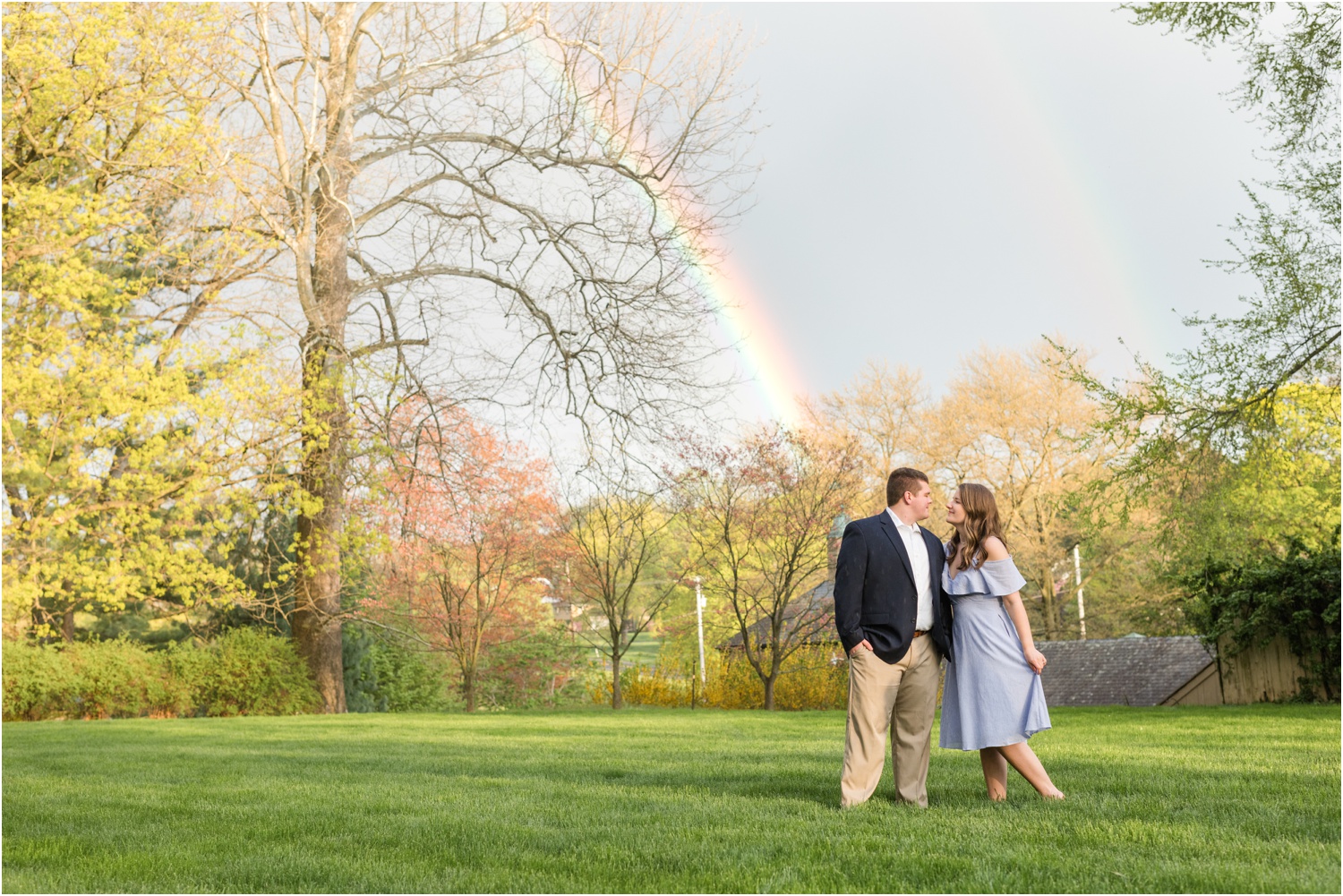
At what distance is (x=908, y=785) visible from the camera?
614 centimetres

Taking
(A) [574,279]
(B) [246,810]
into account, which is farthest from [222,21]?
(B) [246,810]

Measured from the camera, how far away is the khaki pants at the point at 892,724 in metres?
6.11

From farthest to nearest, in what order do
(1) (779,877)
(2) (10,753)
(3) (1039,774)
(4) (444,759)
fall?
(2) (10,753), (4) (444,759), (3) (1039,774), (1) (779,877)

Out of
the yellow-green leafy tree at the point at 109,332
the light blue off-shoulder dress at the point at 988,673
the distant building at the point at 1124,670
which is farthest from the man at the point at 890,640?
the distant building at the point at 1124,670

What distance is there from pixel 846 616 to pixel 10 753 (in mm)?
9708

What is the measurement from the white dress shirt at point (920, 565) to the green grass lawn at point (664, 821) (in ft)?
3.49

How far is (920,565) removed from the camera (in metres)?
6.31

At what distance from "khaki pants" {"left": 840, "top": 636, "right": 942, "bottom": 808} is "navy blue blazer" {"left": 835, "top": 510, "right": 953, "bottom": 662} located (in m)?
0.13

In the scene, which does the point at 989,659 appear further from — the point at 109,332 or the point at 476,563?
the point at 476,563

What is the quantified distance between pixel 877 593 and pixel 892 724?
83 cm

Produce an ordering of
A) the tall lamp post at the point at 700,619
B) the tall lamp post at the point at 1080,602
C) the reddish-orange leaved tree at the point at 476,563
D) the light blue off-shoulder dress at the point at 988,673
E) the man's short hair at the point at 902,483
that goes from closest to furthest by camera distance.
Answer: the light blue off-shoulder dress at the point at 988,673 < the man's short hair at the point at 902,483 < the tall lamp post at the point at 700,619 < the reddish-orange leaved tree at the point at 476,563 < the tall lamp post at the point at 1080,602

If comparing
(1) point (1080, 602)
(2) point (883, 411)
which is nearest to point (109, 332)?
(2) point (883, 411)

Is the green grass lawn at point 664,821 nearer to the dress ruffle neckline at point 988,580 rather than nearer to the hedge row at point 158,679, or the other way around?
the dress ruffle neckline at point 988,580

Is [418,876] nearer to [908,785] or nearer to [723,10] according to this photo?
[908,785]
